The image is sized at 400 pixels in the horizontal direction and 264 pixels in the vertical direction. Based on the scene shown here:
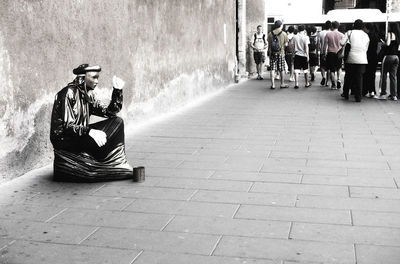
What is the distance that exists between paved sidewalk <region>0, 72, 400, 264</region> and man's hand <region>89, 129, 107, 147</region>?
1.47ft

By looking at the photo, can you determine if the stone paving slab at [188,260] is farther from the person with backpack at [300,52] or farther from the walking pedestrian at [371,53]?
the person with backpack at [300,52]

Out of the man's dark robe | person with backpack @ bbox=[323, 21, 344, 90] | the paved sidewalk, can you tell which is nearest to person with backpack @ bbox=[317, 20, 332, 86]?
person with backpack @ bbox=[323, 21, 344, 90]

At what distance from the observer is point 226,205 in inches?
199

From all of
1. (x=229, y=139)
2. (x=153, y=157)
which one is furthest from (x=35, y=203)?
(x=229, y=139)

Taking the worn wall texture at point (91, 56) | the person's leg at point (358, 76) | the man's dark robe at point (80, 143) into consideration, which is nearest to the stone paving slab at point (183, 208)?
the man's dark robe at point (80, 143)

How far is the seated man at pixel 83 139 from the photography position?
5.66 meters

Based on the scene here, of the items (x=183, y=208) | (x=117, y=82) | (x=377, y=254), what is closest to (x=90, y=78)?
(x=117, y=82)

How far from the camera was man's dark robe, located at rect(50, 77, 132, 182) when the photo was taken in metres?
5.65

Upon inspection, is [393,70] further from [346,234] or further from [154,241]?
[154,241]

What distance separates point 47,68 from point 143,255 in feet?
11.4

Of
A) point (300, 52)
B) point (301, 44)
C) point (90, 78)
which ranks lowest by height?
point (300, 52)

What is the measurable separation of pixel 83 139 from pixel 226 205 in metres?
1.69

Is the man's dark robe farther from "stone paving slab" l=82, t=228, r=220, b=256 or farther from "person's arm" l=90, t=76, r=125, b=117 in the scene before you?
"stone paving slab" l=82, t=228, r=220, b=256

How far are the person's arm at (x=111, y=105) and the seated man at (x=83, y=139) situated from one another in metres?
0.04
